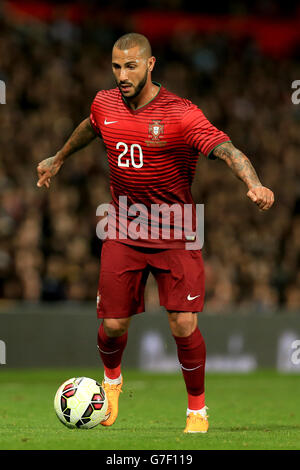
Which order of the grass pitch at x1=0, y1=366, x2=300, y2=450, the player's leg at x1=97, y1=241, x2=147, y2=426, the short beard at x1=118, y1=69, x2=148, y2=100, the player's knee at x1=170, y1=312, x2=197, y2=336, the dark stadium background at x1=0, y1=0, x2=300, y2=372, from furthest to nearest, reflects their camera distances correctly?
the dark stadium background at x1=0, y1=0, x2=300, y2=372
the player's leg at x1=97, y1=241, x2=147, y2=426
the player's knee at x1=170, y1=312, x2=197, y2=336
the short beard at x1=118, y1=69, x2=148, y2=100
the grass pitch at x1=0, y1=366, x2=300, y2=450

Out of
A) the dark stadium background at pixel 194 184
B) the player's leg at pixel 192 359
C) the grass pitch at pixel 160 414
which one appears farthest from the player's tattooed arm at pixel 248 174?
the dark stadium background at pixel 194 184

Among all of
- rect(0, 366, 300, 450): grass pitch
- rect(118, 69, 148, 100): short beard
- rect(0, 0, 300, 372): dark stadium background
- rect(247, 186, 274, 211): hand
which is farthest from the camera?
rect(0, 0, 300, 372): dark stadium background

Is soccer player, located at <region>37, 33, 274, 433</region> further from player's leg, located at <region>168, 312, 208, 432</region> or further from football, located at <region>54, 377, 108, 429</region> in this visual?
football, located at <region>54, 377, 108, 429</region>

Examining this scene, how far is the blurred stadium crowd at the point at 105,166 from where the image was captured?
46.0ft

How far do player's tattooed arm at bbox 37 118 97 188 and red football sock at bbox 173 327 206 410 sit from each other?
5.00ft

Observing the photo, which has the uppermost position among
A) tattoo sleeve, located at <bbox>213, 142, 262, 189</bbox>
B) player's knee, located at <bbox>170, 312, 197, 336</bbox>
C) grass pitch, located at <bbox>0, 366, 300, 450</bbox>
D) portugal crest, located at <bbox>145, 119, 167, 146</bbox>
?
portugal crest, located at <bbox>145, 119, 167, 146</bbox>

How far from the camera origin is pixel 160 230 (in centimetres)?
716

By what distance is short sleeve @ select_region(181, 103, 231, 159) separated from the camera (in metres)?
6.74

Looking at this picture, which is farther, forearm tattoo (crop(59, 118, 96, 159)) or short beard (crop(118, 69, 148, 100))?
forearm tattoo (crop(59, 118, 96, 159))

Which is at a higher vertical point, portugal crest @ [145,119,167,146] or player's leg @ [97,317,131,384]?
portugal crest @ [145,119,167,146]

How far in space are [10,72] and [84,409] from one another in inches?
398

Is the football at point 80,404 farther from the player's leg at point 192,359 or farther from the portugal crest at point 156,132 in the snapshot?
the portugal crest at point 156,132

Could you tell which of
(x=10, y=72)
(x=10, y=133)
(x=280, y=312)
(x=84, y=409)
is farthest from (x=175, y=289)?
(x=10, y=72)

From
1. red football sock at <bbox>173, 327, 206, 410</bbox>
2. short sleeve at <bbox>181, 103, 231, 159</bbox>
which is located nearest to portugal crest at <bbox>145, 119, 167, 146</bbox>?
short sleeve at <bbox>181, 103, 231, 159</bbox>
